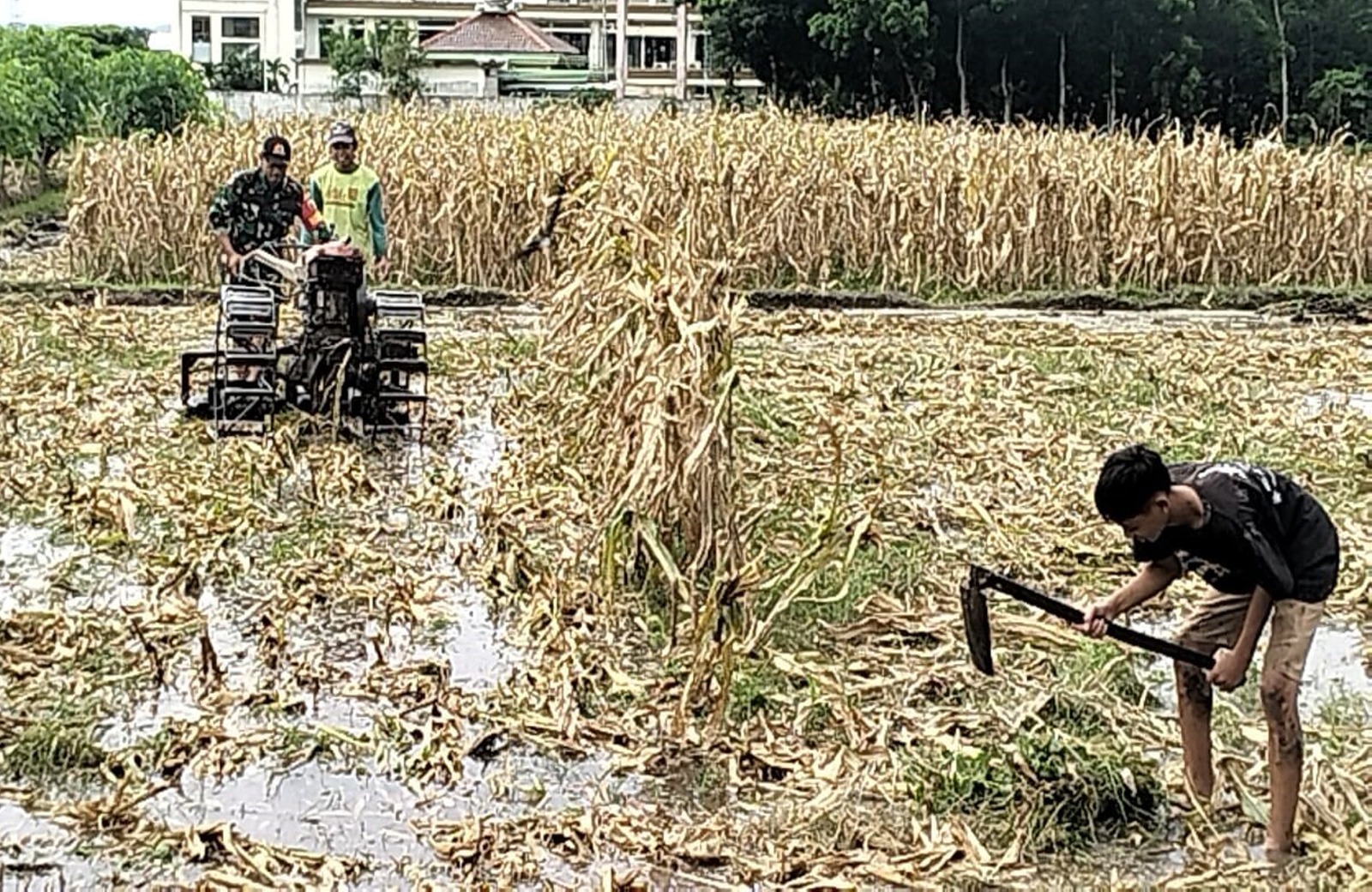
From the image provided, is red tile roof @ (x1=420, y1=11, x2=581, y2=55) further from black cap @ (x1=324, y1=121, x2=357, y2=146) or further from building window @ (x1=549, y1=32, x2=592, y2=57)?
black cap @ (x1=324, y1=121, x2=357, y2=146)

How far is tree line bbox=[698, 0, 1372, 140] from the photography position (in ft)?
122

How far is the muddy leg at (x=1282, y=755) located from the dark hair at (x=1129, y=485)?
680mm

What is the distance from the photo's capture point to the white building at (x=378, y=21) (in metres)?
57.2

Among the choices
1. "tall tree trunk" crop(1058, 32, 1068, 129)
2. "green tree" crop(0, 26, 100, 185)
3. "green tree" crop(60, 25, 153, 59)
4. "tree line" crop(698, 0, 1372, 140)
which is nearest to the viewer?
"green tree" crop(0, 26, 100, 185)

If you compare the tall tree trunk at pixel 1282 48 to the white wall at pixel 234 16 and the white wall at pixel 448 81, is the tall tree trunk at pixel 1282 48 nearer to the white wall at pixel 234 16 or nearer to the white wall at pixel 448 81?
the white wall at pixel 448 81

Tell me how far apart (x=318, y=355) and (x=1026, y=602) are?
18.5ft

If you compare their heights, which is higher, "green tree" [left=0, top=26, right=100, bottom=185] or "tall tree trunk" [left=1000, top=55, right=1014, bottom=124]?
"tall tree trunk" [left=1000, top=55, right=1014, bottom=124]

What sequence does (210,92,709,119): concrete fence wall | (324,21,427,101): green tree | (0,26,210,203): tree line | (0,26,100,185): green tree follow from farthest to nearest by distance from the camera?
(324,21,427,101): green tree, (210,92,709,119): concrete fence wall, (0,26,100,185): green tree, (0,26,210,203): tree line

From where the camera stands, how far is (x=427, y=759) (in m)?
5.16

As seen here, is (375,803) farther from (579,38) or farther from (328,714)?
(579,38)

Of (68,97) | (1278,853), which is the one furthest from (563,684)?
(68,97)

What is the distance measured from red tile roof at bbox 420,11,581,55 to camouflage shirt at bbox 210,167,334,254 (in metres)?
38.5

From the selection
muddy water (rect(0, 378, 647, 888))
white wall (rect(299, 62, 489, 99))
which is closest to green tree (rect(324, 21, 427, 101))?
white wall (rect(299, 62, 489, 99))

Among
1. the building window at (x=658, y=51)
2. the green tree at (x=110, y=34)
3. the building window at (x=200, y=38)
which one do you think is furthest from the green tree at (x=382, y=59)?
the building window at (x=200, y=38)
